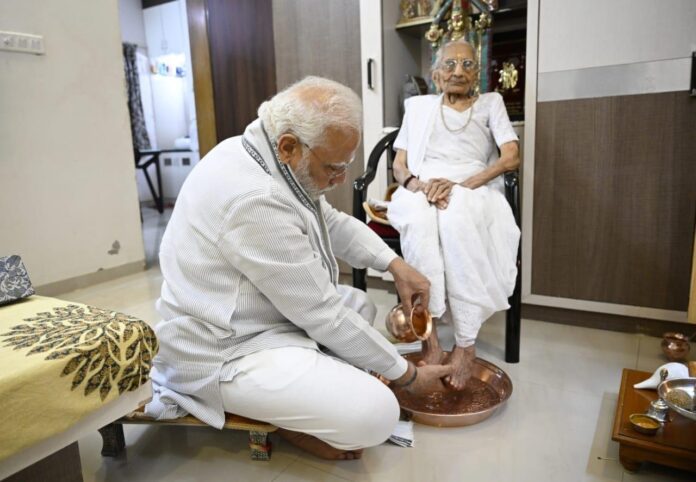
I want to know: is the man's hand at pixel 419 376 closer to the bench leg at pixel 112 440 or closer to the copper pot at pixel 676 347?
the bench leg at pixel 112 440

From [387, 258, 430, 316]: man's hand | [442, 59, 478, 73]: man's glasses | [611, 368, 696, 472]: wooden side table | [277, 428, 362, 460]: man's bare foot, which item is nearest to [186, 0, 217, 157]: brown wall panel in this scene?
[442, 59, 478, 73]: man's glasses

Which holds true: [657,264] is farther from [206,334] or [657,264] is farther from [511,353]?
[206,334]

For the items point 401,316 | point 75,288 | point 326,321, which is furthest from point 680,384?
point 75,288

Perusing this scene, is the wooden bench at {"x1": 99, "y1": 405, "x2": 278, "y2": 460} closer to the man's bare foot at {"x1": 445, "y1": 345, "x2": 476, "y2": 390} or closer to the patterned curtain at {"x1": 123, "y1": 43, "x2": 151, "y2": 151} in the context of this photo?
the man's bare foot at {"x1": 445, "y1": 345, "x2": 476, "y2": 390}

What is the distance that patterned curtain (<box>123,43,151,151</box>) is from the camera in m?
6.56

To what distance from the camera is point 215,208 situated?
1.20 metres

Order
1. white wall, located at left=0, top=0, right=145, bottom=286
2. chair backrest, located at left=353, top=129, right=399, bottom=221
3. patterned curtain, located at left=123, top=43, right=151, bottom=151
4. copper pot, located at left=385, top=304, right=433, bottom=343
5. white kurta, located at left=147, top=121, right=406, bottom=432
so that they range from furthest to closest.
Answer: patterned curtain, located at left=123, top=43, right=151, bottom=151, white wall, located at left=0, top=0, right=145, bottom=286, chair backrest, located at left=353, top=129, right=399, bottom=221, copper pot, located at left=385, top=304, right=433, bottom=343, white kurta, located at left=147, top=121, right=406, bottom=432

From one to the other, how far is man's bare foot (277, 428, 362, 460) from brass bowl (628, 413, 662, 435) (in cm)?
68

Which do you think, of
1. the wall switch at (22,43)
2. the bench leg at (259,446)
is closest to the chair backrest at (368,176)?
the bench leg at (259,446)

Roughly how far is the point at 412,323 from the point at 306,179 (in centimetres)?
59

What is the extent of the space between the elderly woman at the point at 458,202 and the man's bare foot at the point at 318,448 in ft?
Answer: 1.51

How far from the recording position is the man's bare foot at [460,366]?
1656 mm

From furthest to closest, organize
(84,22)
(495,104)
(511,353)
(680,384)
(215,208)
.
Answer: (84,22)
(495,104)
(511,353)
(680,384)
(215,208)

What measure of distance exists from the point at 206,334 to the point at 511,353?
1.16m
